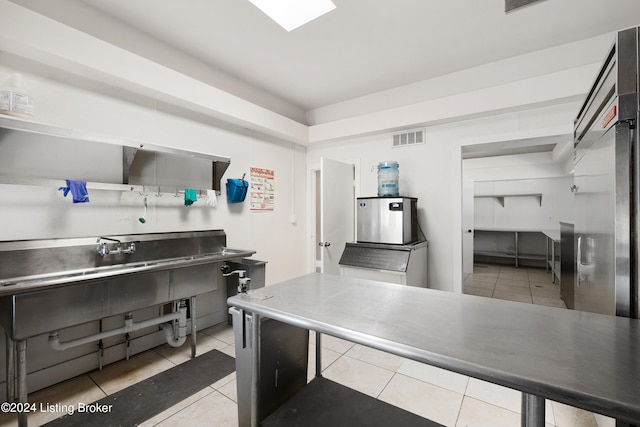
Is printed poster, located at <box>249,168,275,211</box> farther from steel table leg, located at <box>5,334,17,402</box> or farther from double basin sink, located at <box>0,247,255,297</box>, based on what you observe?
steel table leg, located at <box>5,334,17,402</box>

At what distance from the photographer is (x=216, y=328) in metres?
3.23

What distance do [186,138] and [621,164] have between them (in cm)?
329

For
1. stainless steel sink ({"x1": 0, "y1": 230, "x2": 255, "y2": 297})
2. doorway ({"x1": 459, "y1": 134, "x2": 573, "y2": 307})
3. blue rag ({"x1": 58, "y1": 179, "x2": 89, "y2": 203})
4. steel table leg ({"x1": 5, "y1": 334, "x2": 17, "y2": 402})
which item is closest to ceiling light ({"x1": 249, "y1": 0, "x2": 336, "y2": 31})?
blue rag ({"x1": 58, "y1": 179, "x2": 89, "y2": 203})

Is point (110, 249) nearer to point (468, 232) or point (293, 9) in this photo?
point (293, 9)

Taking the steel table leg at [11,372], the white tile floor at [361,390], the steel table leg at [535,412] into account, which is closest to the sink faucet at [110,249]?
the steel table leg at [11,372]

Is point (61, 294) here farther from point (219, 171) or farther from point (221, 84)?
point (221, 84)

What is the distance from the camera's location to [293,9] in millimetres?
2145

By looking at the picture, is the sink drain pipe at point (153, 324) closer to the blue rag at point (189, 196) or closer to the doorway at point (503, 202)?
the blue rag at point (189, 196)

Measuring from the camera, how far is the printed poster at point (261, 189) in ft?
11.9

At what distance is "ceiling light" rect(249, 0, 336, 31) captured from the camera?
2064 millimetres

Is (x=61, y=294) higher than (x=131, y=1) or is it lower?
lower

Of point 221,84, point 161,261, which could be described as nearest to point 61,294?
point 161,261

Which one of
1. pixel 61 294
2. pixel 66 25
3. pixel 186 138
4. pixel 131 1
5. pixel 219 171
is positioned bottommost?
pixel 61 294

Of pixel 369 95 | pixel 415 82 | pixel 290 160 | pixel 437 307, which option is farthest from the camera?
pixel 290 160
